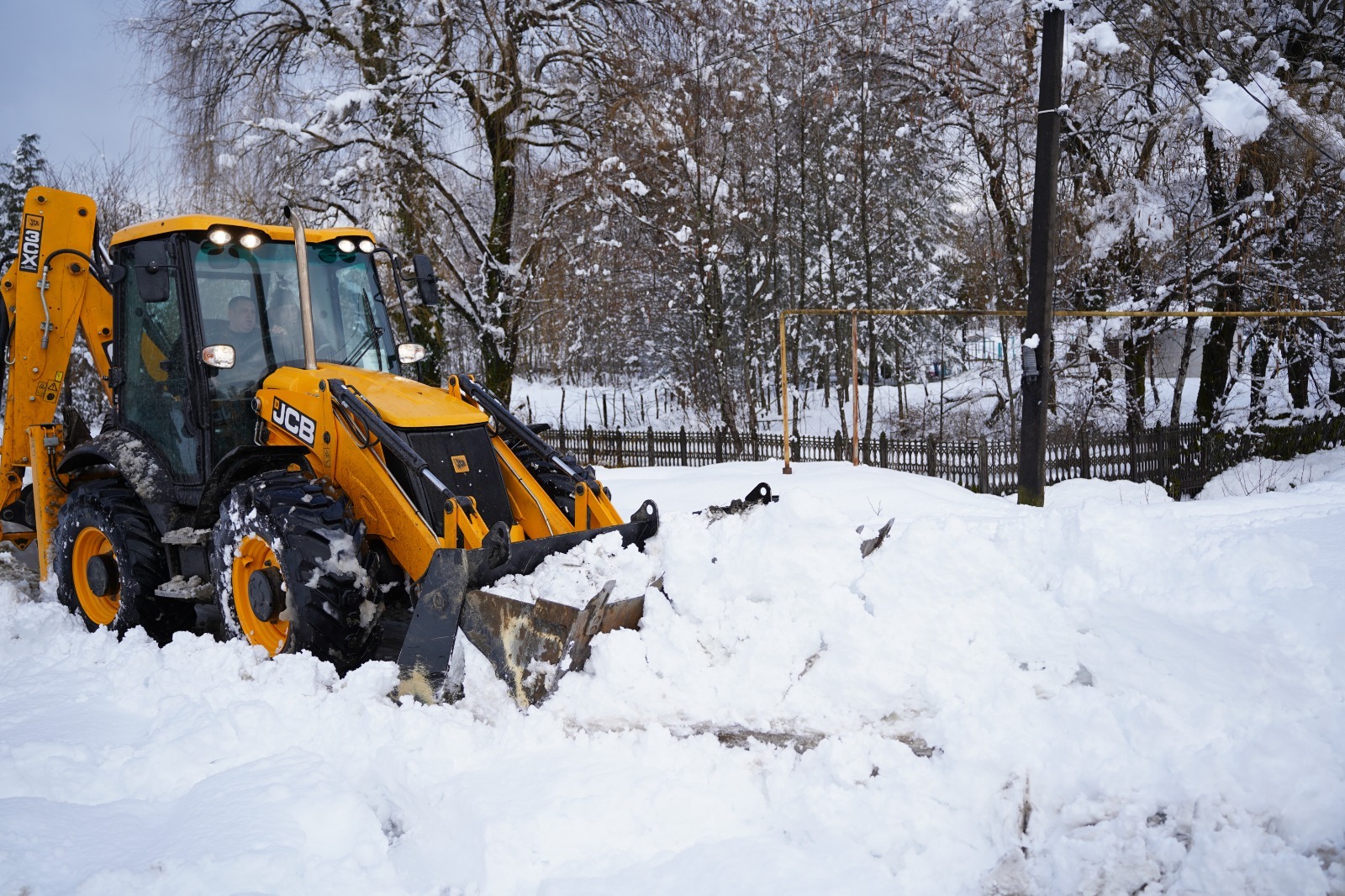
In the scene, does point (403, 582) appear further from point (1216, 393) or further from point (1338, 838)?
point (1216, 393)

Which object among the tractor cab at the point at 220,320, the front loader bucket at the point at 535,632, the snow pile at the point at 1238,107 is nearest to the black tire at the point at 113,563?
the tractor cab at the point at 220,320

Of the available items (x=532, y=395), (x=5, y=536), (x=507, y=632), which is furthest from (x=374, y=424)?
(x=532, y=395)

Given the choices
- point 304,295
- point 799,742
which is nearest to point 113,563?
point 304,295

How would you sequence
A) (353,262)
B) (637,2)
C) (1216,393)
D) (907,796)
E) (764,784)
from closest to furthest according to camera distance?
(907,796) → (764,784) → (353,262) → (637,2) → (1216,393)

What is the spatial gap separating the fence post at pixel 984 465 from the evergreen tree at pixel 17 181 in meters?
26.4

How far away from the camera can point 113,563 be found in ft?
18.8

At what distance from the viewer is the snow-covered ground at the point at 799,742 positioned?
2.60m

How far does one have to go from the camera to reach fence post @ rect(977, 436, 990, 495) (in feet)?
41.8

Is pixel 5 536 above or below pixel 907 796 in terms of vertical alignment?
above

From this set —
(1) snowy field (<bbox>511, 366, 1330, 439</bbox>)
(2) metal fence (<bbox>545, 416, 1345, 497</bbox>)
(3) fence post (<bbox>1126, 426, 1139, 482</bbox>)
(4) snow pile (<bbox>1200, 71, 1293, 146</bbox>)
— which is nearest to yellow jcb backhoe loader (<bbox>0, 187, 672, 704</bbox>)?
(2) metal fence (<bbox>545, 416, 1345, 497</bbox>)

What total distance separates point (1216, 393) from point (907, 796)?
1693 centimetres

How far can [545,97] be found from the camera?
14875 millimetres

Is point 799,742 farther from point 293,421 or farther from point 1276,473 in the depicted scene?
point 1276,473

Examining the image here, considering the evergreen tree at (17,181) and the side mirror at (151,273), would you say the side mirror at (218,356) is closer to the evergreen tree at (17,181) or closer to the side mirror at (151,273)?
the side mirror at (151,273)
